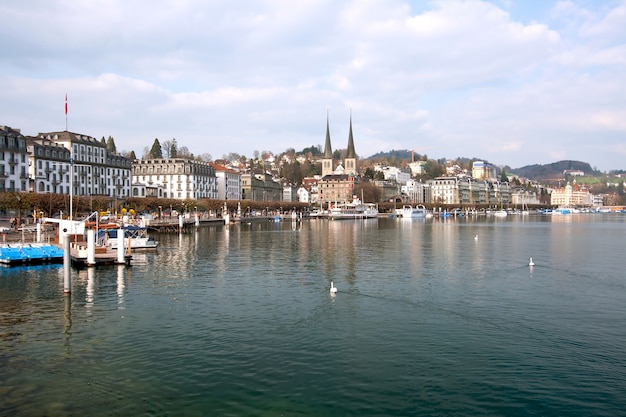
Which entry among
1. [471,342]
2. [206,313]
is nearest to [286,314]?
[206,313]

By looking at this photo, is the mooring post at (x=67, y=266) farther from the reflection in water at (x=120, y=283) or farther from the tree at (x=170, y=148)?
the tree at (x=170, y=148)

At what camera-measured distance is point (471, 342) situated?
1866 cm

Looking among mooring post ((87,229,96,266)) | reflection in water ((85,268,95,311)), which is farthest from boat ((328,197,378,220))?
reflection in water ((85,268,95,311))

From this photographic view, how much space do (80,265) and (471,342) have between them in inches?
1148

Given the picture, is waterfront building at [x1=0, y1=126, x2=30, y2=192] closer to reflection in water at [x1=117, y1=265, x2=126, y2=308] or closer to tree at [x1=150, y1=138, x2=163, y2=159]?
reflection in water at [x1=117, y1=265, x2=126, y2=308]

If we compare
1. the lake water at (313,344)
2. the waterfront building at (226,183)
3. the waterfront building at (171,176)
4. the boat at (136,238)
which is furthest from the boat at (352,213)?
the lake water at (313,344)

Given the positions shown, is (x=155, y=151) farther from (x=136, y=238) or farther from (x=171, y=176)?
(x=136, y=238)

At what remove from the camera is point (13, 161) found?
77.2 metres

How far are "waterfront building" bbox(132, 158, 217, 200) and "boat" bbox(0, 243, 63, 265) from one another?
3674 inches

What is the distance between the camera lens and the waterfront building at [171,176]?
135 meters

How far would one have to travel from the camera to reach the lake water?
1374 centimetres

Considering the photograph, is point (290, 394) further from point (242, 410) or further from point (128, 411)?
point (128, 411)

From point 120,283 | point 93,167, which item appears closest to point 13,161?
point 93,167

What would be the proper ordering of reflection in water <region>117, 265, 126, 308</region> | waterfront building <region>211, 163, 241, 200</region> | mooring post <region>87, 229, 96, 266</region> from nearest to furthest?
1. reflection in water <region>117, 265, 126, 308</region>
2. mooring post <region>87, 229, 96, 266</region>
3. waterfront building <region>211, 163, 241, 200</region>
